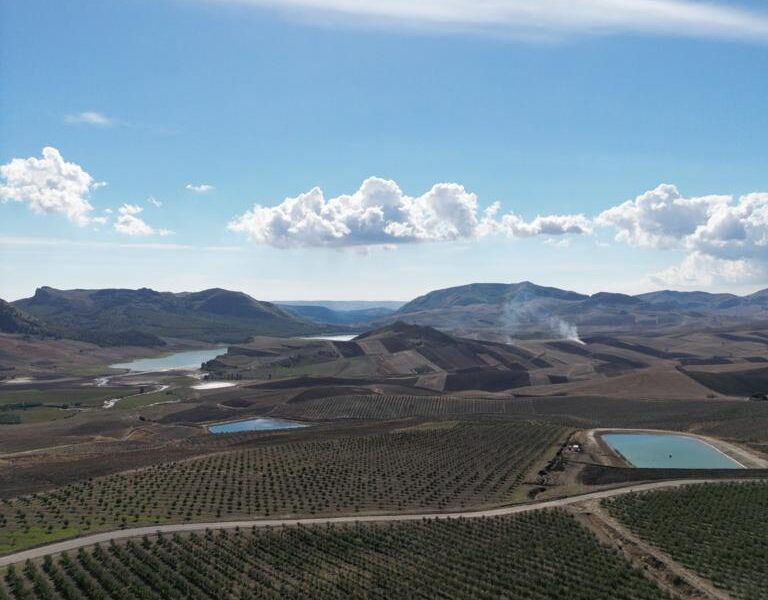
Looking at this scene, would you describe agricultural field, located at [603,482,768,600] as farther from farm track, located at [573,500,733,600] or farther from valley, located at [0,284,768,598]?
valley, located at [0,284,768,598]

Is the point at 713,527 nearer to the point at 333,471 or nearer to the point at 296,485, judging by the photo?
the point at 333,471

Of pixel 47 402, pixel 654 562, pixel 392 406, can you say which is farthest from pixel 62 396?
pixel 654 562

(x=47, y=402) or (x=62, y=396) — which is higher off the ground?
(x=62, y=396)

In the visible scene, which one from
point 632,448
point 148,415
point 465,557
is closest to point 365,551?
point 465,557

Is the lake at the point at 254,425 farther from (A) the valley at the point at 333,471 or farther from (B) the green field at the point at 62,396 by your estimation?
(B) the green field at the point at 62,396

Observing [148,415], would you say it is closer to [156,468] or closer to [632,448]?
[156,468]
